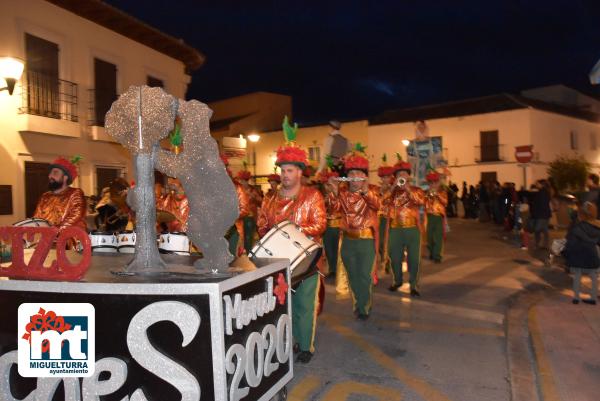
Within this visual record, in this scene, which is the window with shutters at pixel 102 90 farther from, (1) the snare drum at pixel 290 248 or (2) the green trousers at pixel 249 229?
(1) the snare drum at pixel 290 248

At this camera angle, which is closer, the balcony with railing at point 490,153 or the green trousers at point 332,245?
the green trousers at point 332,245

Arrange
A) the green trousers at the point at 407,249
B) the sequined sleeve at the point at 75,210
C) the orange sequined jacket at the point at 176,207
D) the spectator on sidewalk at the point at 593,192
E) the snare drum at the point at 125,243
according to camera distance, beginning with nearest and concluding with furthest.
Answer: the snare drum at the point at 125,243, the orange sequined jacket at the point at 176,207, the sequined sleeve at the point at 75,210, the green trousers at the point at 407,249, the spectator on sidewalk at the point at 593,192

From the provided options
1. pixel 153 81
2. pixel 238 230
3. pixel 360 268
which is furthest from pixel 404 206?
pixel 153 81

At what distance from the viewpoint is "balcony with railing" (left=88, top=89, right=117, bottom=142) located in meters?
14.2

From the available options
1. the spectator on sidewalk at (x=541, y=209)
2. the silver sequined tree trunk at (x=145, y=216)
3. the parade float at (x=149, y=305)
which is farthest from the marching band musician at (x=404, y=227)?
the spectator on sidewalk at (x=541, y=209)

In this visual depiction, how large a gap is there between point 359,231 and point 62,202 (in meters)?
3.60

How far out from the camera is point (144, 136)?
3.05m

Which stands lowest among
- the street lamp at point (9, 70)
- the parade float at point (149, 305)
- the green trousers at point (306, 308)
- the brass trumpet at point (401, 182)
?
the green trousers at point (306, 308)

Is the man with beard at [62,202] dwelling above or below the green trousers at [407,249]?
above

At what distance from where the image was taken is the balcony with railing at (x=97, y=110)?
14.2 m

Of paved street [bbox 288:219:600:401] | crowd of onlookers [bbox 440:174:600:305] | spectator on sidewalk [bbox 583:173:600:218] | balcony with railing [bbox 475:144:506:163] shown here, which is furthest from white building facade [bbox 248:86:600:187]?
paved street [bbox 288:219:600:401]

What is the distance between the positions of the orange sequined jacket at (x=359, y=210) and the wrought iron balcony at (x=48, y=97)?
29.1 ft

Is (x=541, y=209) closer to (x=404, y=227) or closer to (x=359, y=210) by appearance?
(x=404, y=227)

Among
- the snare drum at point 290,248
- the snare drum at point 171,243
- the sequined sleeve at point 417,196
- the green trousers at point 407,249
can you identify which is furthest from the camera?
the sequined sleeve at point 417,196
